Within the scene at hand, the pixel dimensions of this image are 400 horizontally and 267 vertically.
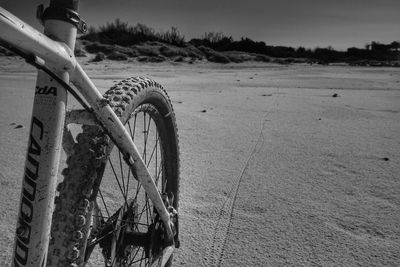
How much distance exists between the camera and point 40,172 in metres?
0.83

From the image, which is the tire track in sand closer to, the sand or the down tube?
the sand

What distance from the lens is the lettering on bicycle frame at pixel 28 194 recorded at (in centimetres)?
83

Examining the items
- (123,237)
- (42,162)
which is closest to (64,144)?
(42,162)

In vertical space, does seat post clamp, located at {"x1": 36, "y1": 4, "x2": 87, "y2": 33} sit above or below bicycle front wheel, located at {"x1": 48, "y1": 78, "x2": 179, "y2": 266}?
above

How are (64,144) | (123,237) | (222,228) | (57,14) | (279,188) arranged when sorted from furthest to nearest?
(279,188) < (222,228) < (123,237) < (64,144) < (57,14)

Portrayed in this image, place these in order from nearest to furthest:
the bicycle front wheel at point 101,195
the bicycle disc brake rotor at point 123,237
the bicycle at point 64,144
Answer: the bicycle at point 64,144 → the bicycle front wheel at point 101,195 → the bicycle disc brake rotor at point 123,237

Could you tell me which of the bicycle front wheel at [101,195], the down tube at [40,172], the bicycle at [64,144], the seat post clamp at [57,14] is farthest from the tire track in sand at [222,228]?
the seat post clamp at [57,14]

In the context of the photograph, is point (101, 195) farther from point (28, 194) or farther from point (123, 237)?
point (28, 194)

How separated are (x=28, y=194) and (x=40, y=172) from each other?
0.07 m

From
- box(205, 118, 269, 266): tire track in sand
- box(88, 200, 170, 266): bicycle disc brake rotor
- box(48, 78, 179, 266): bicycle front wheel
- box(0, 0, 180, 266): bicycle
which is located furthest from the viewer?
box(205, 118, 269, 266): tire track in sand

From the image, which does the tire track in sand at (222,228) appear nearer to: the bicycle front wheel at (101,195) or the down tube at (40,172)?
the bicycle front wheel at (101,195)

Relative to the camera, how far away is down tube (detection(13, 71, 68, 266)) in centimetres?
82

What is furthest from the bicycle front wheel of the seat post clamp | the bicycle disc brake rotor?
the seat post clamp

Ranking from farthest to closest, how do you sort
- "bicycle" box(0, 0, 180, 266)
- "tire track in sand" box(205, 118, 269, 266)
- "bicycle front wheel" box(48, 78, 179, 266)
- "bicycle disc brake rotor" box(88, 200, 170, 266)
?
"tire track in sand" box(205, 118, 269, 266) < "bicycle disc brake rotor" box(88, 200, 170, 266) < "bicycle front wheel" box(48, 78, 179, 266) < "bicycle" box(0, 0, 180, 266)
